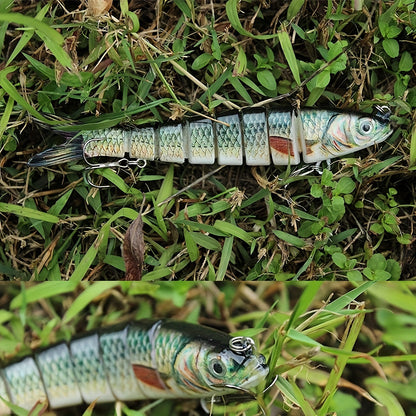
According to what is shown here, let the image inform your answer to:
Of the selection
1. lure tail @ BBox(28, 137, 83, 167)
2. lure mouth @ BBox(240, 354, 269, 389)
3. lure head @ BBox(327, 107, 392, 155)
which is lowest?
lure mouth @ BBox(240, 354, 269, 389)

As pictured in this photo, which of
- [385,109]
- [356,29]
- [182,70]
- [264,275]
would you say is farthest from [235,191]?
[356,29]

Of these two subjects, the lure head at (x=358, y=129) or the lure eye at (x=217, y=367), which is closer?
the lure eye at (x=217, y=367)

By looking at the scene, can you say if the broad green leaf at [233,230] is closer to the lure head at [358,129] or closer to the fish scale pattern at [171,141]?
the fish scale pattern at [171,141]

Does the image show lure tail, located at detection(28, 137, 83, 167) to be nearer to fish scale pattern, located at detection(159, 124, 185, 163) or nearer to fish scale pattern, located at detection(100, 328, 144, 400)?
fish scale pattern, located at detection(159, 124, 185, 163)

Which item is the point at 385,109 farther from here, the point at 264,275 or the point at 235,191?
the point at 264,275

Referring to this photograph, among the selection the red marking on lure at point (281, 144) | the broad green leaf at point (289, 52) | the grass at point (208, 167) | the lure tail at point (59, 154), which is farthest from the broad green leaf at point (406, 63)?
the lure tail at point (59, 154)

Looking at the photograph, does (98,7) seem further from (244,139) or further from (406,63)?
(406,63)

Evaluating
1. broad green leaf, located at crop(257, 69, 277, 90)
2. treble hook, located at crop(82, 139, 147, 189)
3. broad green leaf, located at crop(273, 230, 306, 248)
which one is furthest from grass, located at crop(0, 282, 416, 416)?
broad green leaf, located at crop(257, 69, 277, 90)
